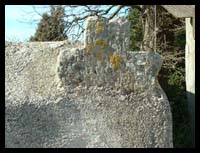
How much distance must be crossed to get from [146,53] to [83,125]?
118cm

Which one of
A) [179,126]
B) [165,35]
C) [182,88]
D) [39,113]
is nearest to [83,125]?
[39,113]

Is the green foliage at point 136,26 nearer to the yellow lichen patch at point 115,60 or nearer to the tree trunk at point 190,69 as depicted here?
the tree trunk at point 190,69

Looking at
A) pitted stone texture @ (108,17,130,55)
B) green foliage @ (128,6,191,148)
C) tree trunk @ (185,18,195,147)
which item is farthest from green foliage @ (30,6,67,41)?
pitted stone texture @ (108,17,130,55)

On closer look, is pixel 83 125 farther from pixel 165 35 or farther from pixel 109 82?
pixel 165 35

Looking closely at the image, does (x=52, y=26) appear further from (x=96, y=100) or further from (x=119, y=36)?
(x=96, y=100)

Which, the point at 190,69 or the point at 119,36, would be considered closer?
the point at 119,36

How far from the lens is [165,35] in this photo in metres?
11.0

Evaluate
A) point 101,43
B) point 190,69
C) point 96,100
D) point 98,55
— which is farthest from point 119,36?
point 190,69

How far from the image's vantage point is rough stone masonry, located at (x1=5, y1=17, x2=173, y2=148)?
5375 millimetres

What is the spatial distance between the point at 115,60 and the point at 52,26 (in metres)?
6.60

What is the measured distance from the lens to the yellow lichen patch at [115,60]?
5480 millimetres

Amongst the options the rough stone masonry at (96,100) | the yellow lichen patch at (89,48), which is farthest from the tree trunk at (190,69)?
the yellow lichen patch at (89,48)

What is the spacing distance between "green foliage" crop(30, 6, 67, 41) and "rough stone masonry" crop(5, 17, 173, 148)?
17.6 ft

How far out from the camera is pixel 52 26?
465 inches
